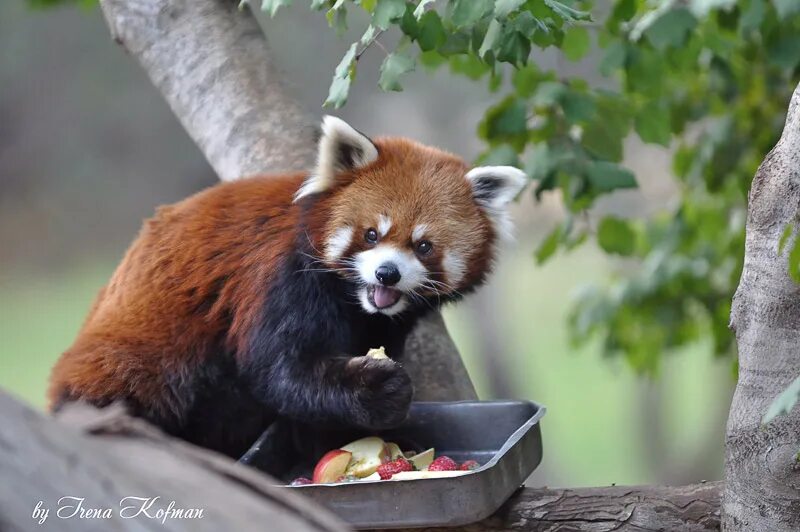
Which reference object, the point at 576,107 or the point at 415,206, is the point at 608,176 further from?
the point at 415,206

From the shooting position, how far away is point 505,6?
221 cm

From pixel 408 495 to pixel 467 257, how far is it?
1034mm

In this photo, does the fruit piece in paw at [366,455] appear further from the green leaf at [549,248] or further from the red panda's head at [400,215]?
the green leaf at [549,248]

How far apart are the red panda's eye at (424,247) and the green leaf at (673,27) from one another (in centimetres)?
93

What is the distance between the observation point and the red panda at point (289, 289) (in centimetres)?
284

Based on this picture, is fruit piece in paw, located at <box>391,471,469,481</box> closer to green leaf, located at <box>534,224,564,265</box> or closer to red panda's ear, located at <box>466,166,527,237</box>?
red panda's ear, located at <box>466,166,527,237</box>

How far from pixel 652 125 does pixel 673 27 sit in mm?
553

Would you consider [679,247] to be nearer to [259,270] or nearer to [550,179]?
[550,179]

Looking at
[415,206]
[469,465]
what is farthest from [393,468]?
[415,206]

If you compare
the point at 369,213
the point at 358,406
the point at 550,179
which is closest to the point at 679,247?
the point at 550,179

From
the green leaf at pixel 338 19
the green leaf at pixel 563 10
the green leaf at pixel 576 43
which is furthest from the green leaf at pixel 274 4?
the green leaf at pixel 576 43

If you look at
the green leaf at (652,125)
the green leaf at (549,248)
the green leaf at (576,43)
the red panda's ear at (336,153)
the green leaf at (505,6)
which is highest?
the green leaf at (505,6)

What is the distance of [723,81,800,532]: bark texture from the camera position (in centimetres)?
215

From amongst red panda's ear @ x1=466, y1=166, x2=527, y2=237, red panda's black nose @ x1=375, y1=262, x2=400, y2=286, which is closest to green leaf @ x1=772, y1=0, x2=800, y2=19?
red panda's ear @ x1=466, y1=166, x2=527, y2=237
